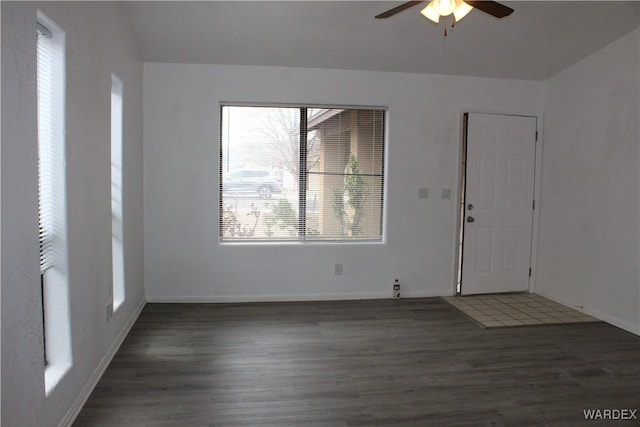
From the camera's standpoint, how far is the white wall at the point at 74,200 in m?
1.71

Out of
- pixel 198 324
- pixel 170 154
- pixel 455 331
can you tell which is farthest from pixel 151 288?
pixel 455 331

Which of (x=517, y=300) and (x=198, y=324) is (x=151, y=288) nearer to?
(x=198, y=324)

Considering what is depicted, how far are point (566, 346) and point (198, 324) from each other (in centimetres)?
308

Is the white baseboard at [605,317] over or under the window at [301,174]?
under

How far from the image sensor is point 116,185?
11.6 ft

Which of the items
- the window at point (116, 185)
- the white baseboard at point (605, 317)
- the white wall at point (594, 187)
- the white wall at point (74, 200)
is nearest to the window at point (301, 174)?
the white wall at point (74, 200)

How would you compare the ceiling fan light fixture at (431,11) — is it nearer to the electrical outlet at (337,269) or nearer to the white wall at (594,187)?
the white wall at (594,187)

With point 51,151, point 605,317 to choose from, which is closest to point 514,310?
point 605,317

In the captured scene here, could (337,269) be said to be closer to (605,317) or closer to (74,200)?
(605,317)

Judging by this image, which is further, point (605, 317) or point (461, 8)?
point (605, 317)

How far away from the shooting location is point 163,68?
4.37 m

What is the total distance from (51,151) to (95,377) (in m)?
1.44

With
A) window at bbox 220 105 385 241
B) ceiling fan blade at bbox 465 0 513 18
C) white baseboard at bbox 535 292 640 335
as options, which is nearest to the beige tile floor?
white baseboard at bbox 535 292 640 335

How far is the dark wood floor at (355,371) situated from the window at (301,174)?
0.94 metres
